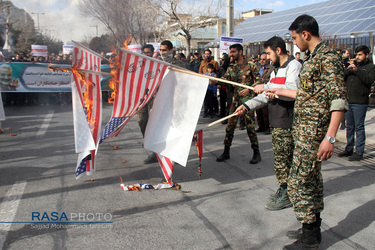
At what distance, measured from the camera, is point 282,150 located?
3.77 metres

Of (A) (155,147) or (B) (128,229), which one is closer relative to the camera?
(B) (128,229)

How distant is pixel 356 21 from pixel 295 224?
14291mm

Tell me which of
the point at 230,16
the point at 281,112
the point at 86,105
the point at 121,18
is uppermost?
the point at 121,18

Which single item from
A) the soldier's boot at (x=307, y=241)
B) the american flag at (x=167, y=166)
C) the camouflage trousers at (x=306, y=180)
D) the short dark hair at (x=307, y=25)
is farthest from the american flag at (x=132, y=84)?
the soldier's boot at (x=307, y=241)

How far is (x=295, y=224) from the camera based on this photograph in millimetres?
3479

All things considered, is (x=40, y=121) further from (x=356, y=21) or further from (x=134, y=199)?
(x=356, y=21)

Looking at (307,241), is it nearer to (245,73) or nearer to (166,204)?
(166,204)

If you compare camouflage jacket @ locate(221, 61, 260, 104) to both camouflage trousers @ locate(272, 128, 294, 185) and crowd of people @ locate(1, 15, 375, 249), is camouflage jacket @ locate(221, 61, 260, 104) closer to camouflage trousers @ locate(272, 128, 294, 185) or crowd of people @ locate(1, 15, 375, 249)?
crowd of people @ locate(1, 15, 375, 249)

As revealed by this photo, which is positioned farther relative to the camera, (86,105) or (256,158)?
(256,158)

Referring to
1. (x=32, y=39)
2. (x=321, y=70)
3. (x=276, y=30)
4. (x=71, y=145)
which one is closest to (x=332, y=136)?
(x=321, y=70)

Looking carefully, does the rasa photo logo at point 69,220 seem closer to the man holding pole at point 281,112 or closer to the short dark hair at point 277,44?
the man holding pole at point 281,112

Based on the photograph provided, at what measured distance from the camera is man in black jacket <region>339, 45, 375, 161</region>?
556cm

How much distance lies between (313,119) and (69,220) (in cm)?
275

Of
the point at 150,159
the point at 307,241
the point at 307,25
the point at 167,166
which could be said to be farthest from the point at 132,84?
the point at 307,241
